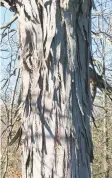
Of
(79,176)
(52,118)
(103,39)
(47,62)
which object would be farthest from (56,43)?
(103,39)

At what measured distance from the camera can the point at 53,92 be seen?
158 centimetres

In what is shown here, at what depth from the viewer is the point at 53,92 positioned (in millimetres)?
1584

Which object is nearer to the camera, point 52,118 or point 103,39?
point 52,118

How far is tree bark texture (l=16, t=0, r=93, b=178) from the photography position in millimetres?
1552

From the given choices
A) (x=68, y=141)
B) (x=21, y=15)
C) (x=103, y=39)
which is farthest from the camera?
(x=103, y=39)

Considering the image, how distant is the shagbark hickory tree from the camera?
1.55 m

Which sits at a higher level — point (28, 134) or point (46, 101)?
point (46, 101)

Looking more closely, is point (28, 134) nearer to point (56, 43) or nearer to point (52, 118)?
point (52, 118)

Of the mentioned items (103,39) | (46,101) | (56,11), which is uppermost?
(103,39)

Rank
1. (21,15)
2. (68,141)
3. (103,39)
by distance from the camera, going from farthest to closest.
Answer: (103,39) → (21,15) → (68,141)

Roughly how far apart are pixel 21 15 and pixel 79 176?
0.75 metres

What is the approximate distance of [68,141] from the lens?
5.11 feet

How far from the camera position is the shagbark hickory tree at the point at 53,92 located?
1552 mm

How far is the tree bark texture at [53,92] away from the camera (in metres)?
1.55
